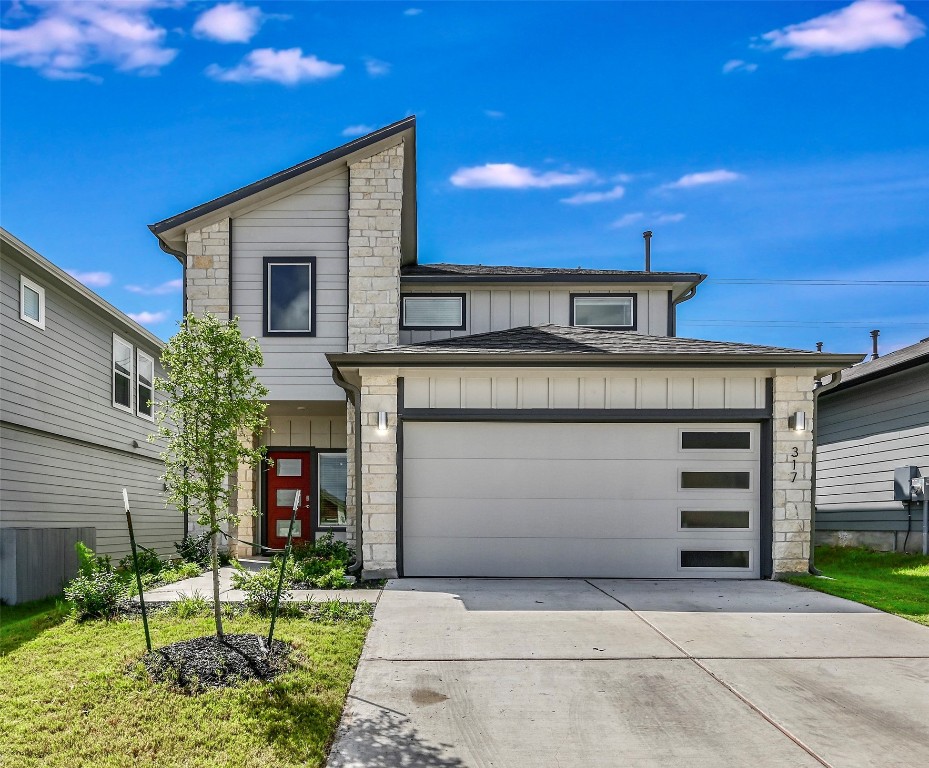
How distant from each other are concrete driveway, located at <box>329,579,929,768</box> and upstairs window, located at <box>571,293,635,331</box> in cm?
691

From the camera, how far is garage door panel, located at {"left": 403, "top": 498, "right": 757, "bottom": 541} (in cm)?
972

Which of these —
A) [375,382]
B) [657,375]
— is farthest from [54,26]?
[657,375]

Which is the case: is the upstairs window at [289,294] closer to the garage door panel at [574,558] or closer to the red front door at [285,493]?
the red front door at [285,493]

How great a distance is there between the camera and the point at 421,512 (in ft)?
31.8

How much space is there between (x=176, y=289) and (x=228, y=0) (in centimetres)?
519

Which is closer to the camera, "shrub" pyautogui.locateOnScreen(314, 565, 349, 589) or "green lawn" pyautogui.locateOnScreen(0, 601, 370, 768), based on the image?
"green lawn" pyautogui.locateOnScreen(0, 601, 370, 768)

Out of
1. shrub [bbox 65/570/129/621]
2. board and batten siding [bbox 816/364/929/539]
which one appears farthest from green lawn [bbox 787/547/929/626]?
shrub [bbox 65/570/129/621]

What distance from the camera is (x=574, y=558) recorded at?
32.0 feet

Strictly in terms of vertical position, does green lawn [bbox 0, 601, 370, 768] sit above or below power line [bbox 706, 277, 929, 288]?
below

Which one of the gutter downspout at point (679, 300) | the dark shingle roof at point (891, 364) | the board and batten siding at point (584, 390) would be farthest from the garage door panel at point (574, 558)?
the dark shingle roof at point (891, 364)

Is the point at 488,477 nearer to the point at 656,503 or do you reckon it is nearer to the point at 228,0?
the point at 656,503

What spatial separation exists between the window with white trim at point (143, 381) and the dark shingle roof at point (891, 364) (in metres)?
14.4

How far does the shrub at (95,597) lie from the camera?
285 inches

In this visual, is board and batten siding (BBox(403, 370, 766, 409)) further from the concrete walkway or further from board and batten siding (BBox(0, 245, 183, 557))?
board and batten siding (BBox(0, 245, 183, 557))
